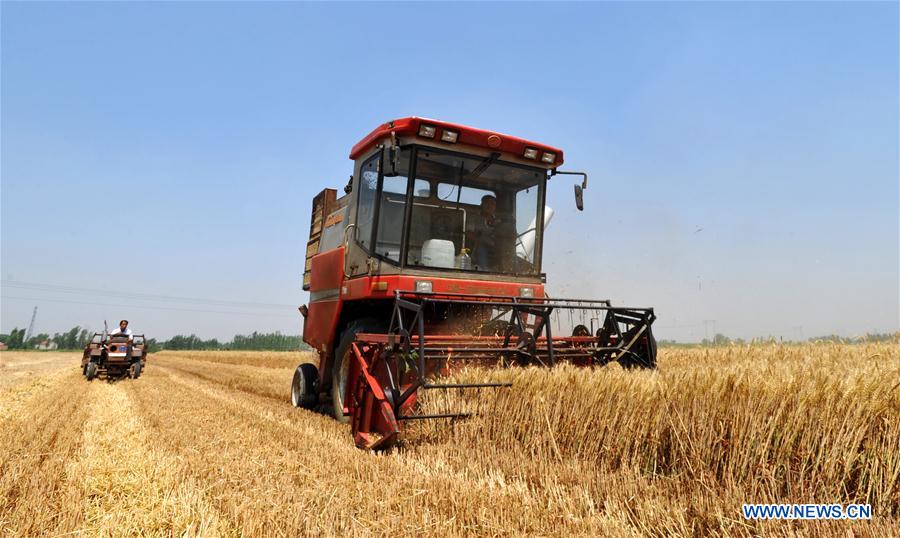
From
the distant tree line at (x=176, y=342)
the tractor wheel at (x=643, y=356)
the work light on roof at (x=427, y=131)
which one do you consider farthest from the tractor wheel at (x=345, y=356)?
the distant tree line at (x=176, y=342)

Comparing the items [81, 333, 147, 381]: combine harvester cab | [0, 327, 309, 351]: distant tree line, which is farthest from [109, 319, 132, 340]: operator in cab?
[0, 327, 309, 351]: distant tree line

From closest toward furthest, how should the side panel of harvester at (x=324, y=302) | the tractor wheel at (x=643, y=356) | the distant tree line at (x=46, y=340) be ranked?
the tractor wheel at (x=643, y=356), the side panel of harvester at (x=324, y=302), the distant tree line at (x=46, y=340)

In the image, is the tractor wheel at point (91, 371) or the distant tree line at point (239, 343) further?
the distant tree line at point (239, 343)

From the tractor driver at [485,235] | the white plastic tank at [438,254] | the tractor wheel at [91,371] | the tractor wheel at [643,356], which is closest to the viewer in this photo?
the tractor wheel at [643,356]

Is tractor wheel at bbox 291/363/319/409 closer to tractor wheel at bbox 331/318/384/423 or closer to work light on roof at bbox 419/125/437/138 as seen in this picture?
tractor wheel at bbox 331/318/384/423

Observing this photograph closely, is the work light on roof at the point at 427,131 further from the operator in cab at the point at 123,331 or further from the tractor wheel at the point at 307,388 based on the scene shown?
the operator in cab at the point at 123,331

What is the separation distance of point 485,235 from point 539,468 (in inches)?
118

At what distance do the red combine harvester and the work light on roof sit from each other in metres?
0.01

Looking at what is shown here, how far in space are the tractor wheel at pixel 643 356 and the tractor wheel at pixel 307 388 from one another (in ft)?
12.4

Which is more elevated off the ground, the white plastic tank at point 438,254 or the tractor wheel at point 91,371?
the white plastic tank at point 438,254

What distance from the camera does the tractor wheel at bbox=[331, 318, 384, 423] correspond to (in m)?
5.28

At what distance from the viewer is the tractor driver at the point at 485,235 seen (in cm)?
551

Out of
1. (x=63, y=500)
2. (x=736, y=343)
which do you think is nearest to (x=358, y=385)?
(x=63, y=500)

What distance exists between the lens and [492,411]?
383 cm
